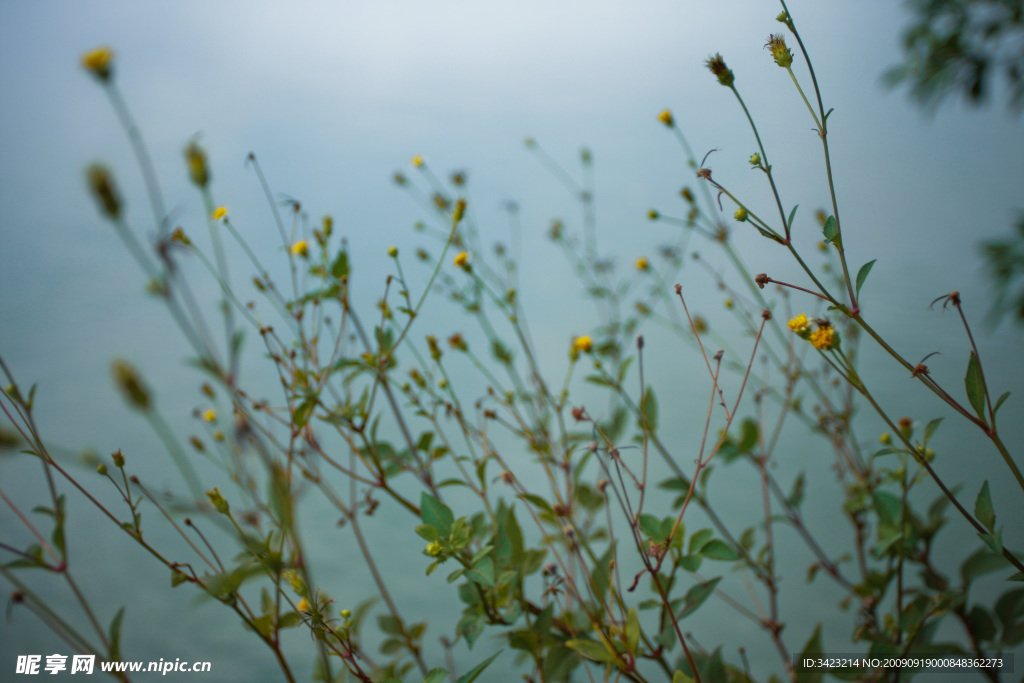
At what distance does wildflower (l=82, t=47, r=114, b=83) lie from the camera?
224 millimetres

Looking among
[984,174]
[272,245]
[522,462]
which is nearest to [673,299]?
[522,462]

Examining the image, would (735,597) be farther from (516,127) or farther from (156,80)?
(156,80)

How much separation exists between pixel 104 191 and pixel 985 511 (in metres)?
0.49

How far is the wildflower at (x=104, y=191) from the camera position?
0.64ft

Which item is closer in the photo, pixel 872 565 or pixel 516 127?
pixel 872 565

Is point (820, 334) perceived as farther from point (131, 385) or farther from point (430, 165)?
point (430, 165)

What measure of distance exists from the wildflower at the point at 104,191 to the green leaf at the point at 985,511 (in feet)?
1.56

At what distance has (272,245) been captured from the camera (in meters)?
0.88

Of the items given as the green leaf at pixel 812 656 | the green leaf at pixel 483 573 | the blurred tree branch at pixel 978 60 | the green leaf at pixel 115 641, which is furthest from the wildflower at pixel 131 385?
the blurred tree branch at pixel 978 60

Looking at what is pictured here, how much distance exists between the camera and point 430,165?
0.90 metres

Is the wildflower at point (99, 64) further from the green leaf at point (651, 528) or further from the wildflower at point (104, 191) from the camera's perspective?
the green leaf at point (651, 528)

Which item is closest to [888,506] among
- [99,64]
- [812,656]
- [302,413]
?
[812,656]

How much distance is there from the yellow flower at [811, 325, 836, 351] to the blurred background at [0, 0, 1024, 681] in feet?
1.59

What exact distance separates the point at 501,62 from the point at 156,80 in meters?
0.52
